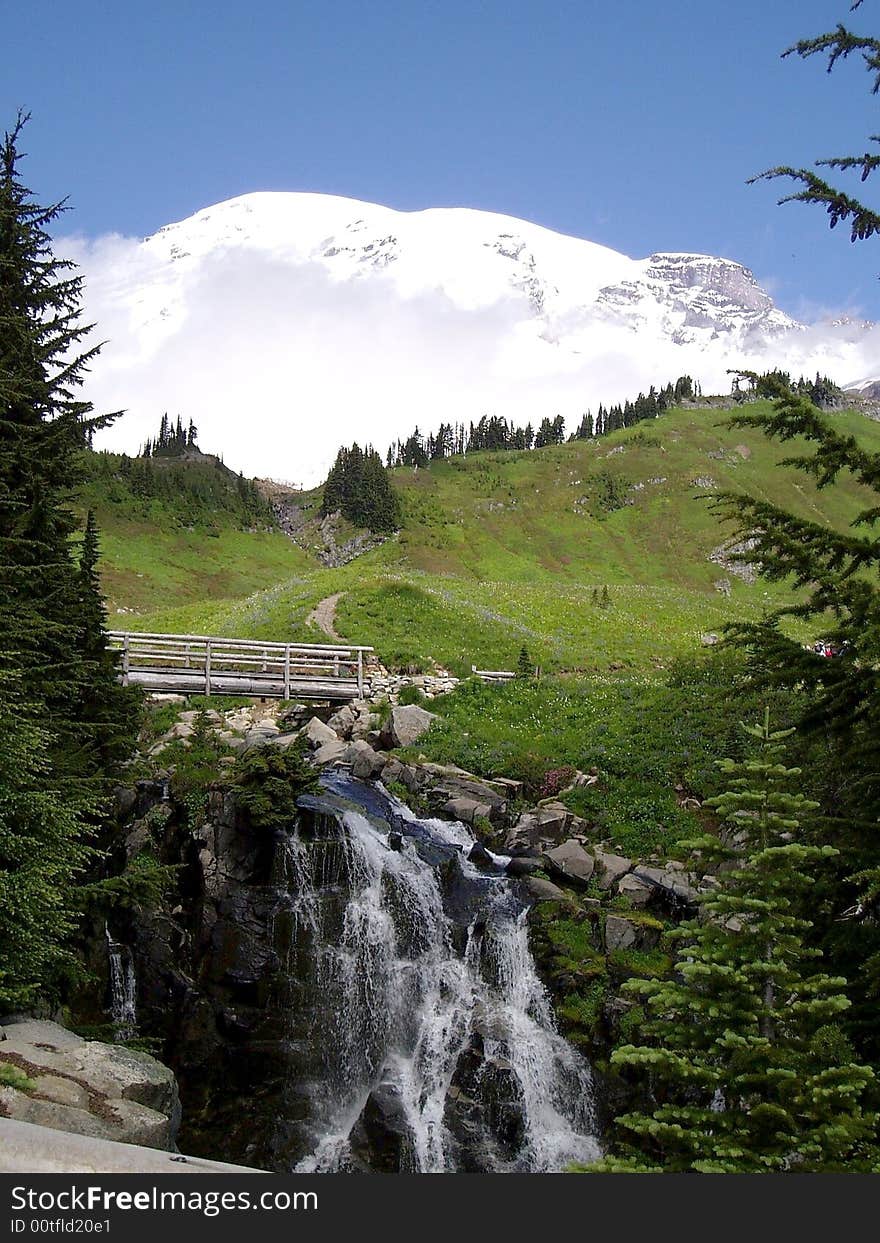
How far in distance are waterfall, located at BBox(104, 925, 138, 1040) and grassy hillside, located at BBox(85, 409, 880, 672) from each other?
17628 millimetres

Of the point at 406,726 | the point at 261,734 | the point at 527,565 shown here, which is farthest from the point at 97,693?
the point at 527,565

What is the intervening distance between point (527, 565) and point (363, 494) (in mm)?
33191

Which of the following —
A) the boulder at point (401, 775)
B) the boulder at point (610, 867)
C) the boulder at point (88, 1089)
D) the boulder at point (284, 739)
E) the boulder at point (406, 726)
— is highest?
the boulder at point (406, 726)

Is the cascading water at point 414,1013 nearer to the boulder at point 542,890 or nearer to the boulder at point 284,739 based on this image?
the boulder at point 542,890

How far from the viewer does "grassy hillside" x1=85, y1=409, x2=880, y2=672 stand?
154 feet

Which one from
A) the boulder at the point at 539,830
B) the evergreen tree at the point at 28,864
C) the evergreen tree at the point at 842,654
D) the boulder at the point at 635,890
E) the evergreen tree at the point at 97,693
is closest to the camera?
the evergreen tree at the point at 842,654

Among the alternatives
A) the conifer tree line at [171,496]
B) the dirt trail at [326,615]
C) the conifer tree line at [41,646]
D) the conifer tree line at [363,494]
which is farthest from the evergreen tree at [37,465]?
the conifer tree line at [363,494]

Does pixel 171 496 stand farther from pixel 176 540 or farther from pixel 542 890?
pixel 542 890

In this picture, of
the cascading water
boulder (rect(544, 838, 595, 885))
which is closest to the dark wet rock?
the cascading water

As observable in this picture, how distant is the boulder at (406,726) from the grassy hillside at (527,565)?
7700 millimetres

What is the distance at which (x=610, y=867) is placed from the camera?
22.0 m

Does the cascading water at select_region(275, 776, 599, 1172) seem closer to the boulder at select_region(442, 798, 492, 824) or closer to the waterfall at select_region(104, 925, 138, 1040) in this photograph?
the boulder at select_region(442, 798, 492, 824)

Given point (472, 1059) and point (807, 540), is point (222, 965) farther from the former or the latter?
point (807, 540)

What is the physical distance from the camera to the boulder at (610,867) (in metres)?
21.6
